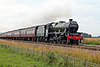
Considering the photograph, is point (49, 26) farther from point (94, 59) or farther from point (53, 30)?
point (94, 59)

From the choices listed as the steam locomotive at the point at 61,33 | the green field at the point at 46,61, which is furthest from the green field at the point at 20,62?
the steam locomotive at the point at 61,33

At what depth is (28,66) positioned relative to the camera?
11680mm

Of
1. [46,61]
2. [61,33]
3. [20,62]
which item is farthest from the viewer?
[61,33]

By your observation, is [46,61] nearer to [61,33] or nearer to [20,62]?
[20,62]

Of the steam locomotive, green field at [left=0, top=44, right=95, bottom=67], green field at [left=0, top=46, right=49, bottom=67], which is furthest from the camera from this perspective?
the steam locomotive

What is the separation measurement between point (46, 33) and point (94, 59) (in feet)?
61.9

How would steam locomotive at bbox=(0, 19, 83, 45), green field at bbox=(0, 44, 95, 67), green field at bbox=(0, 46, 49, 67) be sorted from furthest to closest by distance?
steam locomotive at bbox=(0, 19, 83, 45)
green field at bbox=(0, 46, 49, 67)
green field at bbox=(0, 44, 95, 67)

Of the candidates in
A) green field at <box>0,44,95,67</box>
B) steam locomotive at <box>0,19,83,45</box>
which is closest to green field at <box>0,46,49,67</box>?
green field at <box>0,44,95,67</box>

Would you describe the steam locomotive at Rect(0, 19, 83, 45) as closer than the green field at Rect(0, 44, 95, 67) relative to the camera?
No

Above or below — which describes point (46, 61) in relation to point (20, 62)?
above

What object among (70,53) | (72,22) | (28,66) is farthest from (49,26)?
(28,66)

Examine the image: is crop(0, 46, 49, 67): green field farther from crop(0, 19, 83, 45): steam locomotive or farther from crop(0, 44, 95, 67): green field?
crop(0, 19, 83, 45): steam locomotive

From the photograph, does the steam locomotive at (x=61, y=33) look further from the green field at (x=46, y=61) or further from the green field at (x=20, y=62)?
the green field at (x=20, y=62)

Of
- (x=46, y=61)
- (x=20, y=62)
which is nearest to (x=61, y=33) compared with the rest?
(x=46, y=61)
